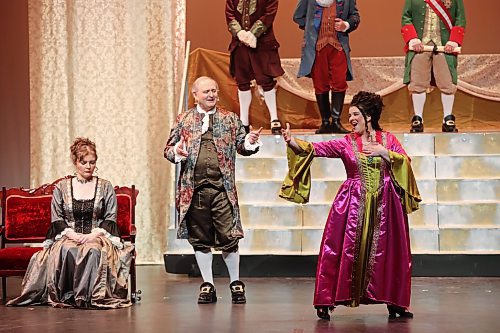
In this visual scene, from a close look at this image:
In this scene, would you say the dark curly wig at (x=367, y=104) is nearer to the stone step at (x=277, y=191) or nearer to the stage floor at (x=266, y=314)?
the stage floor at (x=266, y=314)

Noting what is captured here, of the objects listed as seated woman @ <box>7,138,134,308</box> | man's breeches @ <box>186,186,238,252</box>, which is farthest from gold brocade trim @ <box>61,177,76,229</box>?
man's breeches @ <box>186,186,238,252</box>

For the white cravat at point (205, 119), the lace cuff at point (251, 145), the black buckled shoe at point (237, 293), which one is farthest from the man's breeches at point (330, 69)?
the black buckled shoe at point (237, 293)

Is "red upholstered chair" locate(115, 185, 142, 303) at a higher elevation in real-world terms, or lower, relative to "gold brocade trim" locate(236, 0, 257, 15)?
lower

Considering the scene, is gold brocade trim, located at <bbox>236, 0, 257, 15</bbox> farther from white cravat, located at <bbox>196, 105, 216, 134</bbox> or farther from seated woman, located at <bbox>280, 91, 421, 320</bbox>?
seated woman, located at <bbox>280, 91, 421, 320</bbox>

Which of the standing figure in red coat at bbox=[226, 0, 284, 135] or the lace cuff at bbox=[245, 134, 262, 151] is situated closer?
the lace cuff at bbox=[245, 134, 262, 151]

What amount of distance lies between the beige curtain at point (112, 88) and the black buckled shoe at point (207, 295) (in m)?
2.90

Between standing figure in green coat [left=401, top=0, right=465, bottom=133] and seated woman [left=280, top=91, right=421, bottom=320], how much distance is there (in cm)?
294

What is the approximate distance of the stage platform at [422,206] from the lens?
6.88 meters

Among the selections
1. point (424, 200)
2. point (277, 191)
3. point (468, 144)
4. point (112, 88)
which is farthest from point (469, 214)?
point (112, 88)

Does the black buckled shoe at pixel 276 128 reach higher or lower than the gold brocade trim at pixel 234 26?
lower

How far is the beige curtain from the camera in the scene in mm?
8383

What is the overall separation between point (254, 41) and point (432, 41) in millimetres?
1395

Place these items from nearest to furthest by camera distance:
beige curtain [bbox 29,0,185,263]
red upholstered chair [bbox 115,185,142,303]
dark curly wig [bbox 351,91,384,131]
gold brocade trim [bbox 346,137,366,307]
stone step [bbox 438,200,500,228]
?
gold brocade trim [bbox 346,137,366,307]
dark curly wig [bbox 351,91,384,131]
red upholstered chair [bbox 115,185,142,303]
stone step [bbox 438,200,500,228]
beige curtain [bbox 29,0,185,263]

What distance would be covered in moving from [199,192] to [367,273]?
1.19 m
